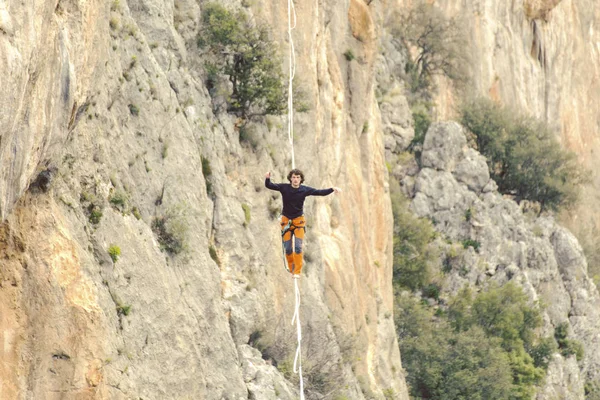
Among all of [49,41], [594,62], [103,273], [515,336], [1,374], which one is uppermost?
[594,62]

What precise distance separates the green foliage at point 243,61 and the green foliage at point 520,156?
28261mm

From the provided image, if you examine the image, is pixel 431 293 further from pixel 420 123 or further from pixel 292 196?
pixel 292 196

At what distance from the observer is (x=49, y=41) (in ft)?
44.8

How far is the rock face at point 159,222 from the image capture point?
1453 cm

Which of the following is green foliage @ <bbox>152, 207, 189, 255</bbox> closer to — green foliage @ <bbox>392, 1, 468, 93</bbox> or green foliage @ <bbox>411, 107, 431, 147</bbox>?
green foliage @ <bbox>411, 107, 431, 147</bbox>

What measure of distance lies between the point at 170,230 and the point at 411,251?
24.3 m

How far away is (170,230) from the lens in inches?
750

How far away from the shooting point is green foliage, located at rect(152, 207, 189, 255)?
18986 millimetres

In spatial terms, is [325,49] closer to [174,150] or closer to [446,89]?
[174,150]

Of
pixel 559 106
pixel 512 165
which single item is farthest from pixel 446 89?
pixel 559 106

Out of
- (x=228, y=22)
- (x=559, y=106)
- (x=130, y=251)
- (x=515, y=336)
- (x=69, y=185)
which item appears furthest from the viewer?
(x=559, y=106)

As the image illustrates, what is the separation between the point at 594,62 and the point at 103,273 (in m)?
59.0

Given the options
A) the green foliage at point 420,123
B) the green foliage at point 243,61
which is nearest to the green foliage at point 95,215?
the green foliage at point 243,61

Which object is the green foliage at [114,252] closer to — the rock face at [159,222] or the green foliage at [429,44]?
the rock face at [159,222]
